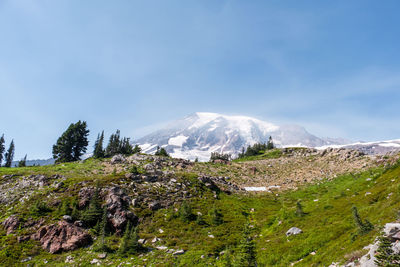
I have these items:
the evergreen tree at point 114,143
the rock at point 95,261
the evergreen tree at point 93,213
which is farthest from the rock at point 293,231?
the evergreen tree at point 114,143

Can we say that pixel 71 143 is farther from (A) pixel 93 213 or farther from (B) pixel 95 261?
(B) pixel 95 261

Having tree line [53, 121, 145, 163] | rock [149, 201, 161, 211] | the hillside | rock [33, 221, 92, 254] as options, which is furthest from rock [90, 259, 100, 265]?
tree line [53, 121, 145, 163]

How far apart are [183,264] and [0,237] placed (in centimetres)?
1984

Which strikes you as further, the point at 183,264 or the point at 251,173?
the point at 251,173

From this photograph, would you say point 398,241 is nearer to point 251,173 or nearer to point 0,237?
point 0,237

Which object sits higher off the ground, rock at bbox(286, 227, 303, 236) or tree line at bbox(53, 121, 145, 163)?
tree line at bbox(53, 121, 145, 163)

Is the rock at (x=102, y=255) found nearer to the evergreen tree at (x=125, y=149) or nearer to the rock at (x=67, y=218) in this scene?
the rock at (x=67, y=218)

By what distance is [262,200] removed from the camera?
1512 inches

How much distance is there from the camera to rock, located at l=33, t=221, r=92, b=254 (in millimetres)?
19969

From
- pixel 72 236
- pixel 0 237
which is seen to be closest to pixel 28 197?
pixel 0 237

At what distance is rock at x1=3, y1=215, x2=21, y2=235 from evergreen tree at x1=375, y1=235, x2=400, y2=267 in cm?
3213

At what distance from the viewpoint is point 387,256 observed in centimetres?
951

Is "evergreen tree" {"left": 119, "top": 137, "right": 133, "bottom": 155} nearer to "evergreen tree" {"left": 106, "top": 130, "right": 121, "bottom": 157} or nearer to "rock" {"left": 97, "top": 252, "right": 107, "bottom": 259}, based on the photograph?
"evergreen tree" {"left": 106, "top": 130, "right": 121, "bottom": 157}

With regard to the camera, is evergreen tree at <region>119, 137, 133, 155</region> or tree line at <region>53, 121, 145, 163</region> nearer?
tree line at <region>53, 121, 145, 163</region>
